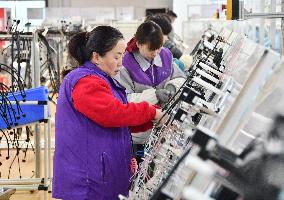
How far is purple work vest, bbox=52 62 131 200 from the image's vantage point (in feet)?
7.20

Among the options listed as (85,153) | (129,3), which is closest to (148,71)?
(85,153)

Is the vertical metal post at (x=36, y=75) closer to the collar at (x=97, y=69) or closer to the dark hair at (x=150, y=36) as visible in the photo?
the dark hair at (x=150, y=36)

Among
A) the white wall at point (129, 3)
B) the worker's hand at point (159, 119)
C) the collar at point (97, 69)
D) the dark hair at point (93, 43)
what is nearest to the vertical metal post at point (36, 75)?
the dark hair at point (93, 43)

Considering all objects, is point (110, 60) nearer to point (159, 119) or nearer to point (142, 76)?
point (159, 119)

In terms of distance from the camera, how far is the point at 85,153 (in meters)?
2.20

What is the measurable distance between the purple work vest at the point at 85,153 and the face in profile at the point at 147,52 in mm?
725

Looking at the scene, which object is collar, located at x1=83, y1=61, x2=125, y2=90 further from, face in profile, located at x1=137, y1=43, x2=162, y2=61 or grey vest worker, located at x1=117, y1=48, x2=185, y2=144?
face in profile, located at x1=137, y1=43, x2=162, y2=61

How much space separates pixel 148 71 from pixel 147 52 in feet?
0.41

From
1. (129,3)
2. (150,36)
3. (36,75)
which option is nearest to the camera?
(150,36)

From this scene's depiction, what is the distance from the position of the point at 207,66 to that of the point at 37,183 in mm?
2780

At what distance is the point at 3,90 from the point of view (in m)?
3.83

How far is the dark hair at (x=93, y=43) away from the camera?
89.7 inches

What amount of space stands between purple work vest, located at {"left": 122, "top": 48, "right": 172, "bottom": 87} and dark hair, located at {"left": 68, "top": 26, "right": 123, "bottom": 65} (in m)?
0.63

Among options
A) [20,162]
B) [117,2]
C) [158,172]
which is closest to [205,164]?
[158,172]
